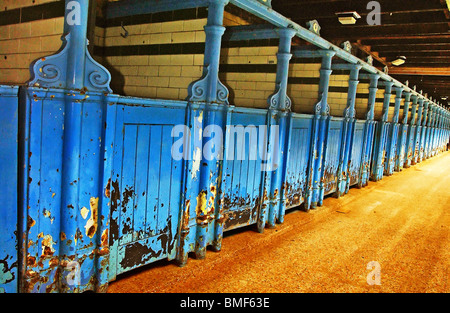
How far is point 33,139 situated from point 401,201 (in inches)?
277

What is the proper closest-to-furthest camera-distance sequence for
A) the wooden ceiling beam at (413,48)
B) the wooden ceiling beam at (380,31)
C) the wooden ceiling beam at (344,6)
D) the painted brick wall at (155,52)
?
the painted brick wall at (155,52) → the wooden ceiling beam at (344,6) → the wooden ceiling beam at (380,31) → the wooden ceiling beam at (413,48)

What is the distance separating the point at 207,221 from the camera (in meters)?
3.67

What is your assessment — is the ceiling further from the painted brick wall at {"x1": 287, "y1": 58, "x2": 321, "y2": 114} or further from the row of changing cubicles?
the row of changing cubicles

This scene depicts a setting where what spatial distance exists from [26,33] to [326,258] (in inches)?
176

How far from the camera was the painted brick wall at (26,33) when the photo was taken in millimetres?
3796

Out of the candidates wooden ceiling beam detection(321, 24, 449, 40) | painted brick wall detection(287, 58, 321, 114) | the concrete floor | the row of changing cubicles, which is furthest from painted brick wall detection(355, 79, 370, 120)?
the row of changing cubicles

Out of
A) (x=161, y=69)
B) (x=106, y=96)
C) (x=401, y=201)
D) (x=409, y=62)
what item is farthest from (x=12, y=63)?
(x=409, y=62)

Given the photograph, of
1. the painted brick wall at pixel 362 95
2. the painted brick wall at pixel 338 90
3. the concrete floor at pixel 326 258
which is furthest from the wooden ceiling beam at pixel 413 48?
the concrete floor at pixel 326 258

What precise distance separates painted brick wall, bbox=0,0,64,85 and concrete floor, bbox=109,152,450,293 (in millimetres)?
2762

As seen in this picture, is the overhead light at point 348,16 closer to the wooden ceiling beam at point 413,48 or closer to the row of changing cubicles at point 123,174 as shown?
the row of changing cubicles at point 123,174

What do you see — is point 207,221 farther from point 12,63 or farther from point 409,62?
point 409,62

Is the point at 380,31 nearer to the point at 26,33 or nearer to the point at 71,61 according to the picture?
the point at 26,33

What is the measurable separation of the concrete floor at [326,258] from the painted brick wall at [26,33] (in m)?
2.76

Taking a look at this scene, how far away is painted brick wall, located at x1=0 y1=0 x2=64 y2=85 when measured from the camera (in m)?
3.80
